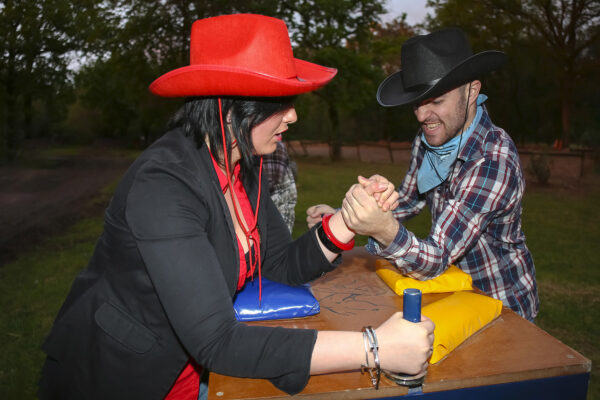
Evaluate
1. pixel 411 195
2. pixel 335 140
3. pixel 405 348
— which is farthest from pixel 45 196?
pixel 335 140

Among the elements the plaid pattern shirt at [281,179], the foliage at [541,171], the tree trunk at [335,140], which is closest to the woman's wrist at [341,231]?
the plaid pattern shirt at [281,179]

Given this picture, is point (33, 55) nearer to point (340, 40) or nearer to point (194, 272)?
point (194, 272)

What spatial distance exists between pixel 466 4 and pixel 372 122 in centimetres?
1014

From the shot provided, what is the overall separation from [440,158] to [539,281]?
4.41 metres

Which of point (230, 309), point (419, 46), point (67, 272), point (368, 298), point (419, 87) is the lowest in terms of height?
point (67, 272)

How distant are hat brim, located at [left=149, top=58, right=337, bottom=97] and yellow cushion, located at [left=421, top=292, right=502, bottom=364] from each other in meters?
0.91

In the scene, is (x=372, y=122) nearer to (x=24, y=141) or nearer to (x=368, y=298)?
(x=24, y=141)

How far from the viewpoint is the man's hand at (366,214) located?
1900 millimetres

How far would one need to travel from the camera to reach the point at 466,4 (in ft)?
71.3

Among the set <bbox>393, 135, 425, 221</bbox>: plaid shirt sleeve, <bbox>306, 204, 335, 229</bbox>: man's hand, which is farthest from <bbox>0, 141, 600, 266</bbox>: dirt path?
<bbox>393, 135, 425, 221</bbox>: plaid shirt sleeve

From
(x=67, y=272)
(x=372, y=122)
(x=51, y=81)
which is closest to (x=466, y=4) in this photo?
(x=372, y=122)

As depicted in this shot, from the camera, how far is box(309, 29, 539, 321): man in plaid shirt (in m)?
2.03

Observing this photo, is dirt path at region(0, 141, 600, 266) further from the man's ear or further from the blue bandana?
the man's ear

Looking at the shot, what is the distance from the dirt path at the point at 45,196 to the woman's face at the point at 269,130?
23.5 feet
